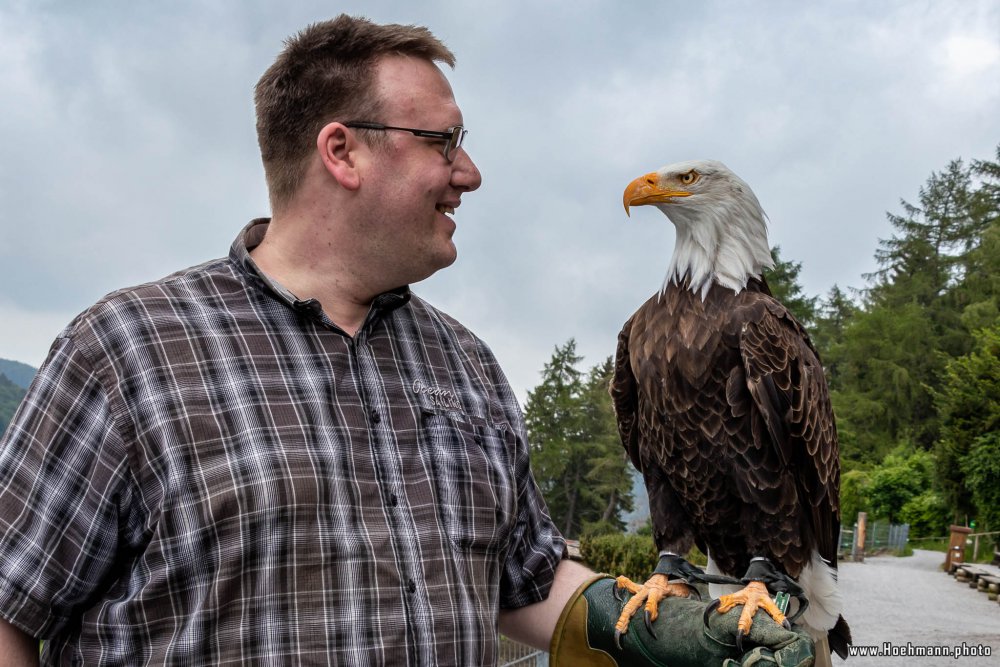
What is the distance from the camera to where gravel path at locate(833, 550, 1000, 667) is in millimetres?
10781

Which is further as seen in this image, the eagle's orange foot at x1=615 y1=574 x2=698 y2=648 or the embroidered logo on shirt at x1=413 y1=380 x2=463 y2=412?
the eagle's orange foot at x1=615 y1=574 x2=698 y2=648

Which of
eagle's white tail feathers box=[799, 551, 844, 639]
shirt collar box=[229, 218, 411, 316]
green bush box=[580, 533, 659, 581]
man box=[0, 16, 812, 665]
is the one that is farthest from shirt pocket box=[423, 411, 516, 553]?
green bush box=[580, 533, 659, 581]

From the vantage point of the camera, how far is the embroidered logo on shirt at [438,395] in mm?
1936

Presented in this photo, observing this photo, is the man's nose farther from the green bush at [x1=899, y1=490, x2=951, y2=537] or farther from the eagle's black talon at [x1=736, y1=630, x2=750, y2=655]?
the green bush at [x1=899, y1=490, x2=951, y2=537]

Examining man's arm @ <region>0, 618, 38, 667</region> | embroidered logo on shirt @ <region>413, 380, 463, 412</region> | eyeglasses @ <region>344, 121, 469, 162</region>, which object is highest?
eyeglasses @ <region>344, 121, 469, 162</region>

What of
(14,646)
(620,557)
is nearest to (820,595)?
(14,646)

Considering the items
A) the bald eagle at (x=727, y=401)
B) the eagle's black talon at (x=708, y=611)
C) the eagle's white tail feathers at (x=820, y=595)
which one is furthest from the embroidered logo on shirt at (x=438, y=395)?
the eagle's white tail feathers at (x=820, y=595)

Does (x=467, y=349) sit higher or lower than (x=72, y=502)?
higher

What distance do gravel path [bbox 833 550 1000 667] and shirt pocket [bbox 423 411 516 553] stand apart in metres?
9.97

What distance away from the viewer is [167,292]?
1.78 meters

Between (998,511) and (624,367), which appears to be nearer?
(624,367)

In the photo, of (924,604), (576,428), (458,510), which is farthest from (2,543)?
(576,428)

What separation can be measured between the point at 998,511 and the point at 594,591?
76.0ft

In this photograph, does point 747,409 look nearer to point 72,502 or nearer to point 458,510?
point 458,510
